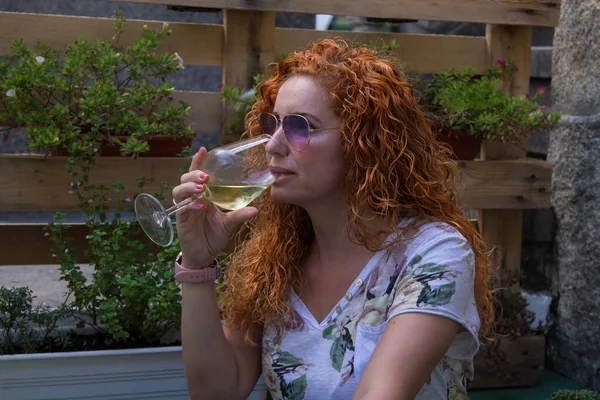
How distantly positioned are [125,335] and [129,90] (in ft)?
2.72

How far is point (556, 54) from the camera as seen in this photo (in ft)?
12.1

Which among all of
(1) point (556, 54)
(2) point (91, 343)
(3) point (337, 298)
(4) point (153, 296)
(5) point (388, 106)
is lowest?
(2) point (91, 343)

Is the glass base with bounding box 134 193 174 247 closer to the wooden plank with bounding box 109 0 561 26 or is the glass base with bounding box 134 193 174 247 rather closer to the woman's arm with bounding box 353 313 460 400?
the woman's arm with bounding box 353 313 460 400

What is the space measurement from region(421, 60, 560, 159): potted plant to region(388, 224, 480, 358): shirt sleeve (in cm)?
146

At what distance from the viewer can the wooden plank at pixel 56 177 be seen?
2750mm

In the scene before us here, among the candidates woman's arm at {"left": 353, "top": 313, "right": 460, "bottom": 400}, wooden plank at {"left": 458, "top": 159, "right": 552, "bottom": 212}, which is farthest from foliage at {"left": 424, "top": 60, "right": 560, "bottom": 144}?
woman's arm at {"left": 353, "top": 313, "right": 460, "bottom": 400}

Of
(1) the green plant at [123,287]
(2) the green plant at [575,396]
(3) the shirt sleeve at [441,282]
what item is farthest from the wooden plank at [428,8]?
(3) the shirt sleeve at [441,282]

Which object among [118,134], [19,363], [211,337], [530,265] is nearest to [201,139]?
[530,265]

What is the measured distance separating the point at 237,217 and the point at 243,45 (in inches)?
59.2

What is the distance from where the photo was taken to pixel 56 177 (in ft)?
9.18

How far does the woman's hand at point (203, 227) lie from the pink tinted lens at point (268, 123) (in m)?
0.14

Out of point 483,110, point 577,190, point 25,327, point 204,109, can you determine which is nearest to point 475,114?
point 483,110

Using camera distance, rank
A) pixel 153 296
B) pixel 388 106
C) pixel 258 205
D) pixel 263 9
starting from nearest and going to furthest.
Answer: pixel 388 106 → pixel 258 205 → pixel 153 296 → pixel 263 9

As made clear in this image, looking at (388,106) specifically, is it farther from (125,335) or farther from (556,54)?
(556,54)
